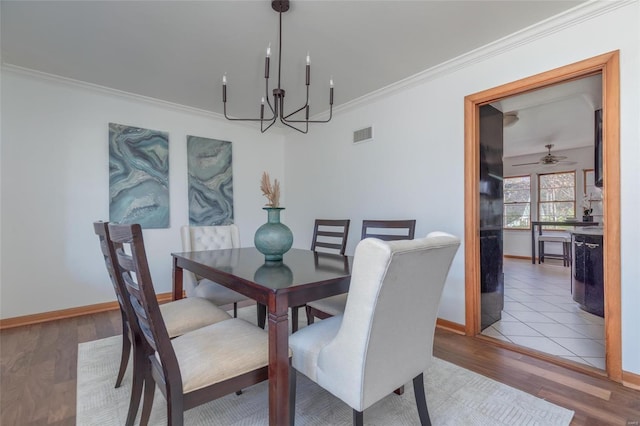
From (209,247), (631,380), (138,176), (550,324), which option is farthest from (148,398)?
(550,324)

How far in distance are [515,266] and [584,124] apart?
2805 millimetres

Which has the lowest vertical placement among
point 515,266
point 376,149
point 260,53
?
point 515,266

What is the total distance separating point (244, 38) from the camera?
225cm

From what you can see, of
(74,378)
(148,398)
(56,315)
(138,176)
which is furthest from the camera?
(138,176)

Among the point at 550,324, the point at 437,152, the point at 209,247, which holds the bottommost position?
the point at 550,324

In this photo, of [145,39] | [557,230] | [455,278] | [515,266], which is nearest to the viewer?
[145,39]

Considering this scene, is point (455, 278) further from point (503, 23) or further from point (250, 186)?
point (250, 186)

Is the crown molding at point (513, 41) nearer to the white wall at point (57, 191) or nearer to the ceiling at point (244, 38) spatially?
the ceiling at point (244, 38)

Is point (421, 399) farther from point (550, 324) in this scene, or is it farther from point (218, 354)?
point (550, 324)

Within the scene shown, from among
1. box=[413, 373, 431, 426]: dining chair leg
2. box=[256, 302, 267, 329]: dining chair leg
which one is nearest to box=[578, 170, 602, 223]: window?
box=[413, 373, 431, 426]: dining chair leg

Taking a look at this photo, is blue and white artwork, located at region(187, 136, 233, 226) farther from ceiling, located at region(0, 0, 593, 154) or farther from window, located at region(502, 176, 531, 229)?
window, located at region(502, 176, 531, 229)

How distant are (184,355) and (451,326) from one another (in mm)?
2310

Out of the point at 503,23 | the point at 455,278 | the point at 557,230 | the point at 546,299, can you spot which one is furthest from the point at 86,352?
the point at 557,230

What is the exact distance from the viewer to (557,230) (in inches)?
261
